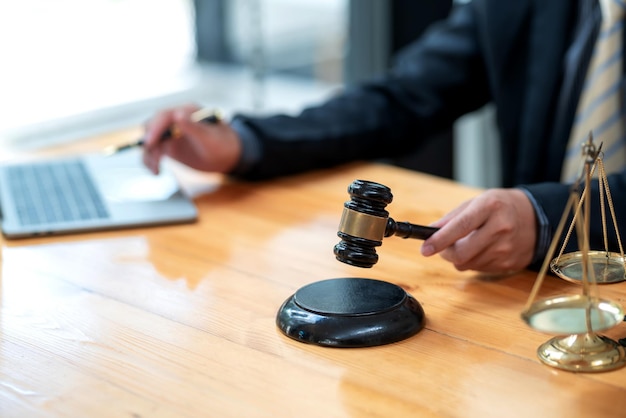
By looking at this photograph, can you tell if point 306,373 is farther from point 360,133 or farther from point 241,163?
point 360,133

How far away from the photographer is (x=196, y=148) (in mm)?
1476

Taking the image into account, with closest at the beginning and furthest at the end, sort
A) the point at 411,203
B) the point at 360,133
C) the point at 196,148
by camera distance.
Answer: the point at 411,203 → the point at 196,148 → the point at 360,133

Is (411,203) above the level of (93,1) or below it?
below

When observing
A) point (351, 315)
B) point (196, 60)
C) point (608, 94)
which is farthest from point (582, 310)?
point (196, 60)

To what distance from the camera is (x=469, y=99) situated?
182 cm

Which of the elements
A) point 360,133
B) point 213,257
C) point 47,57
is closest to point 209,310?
point 213,257

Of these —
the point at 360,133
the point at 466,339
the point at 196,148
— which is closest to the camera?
the point at 466,339

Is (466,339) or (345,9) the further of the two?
(345,9)

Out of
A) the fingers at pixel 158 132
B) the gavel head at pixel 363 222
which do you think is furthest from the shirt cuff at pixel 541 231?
the fingers at pixel 158 132

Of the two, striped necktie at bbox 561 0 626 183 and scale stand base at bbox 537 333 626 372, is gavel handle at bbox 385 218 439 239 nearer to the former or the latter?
scale stand base at bbox 537 333 626 372

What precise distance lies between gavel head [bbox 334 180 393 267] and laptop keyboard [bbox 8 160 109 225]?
0.54m

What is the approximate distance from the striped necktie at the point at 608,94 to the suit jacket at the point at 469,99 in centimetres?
5

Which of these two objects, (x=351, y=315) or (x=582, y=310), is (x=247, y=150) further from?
(x=582, y=310)

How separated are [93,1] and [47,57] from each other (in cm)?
20
